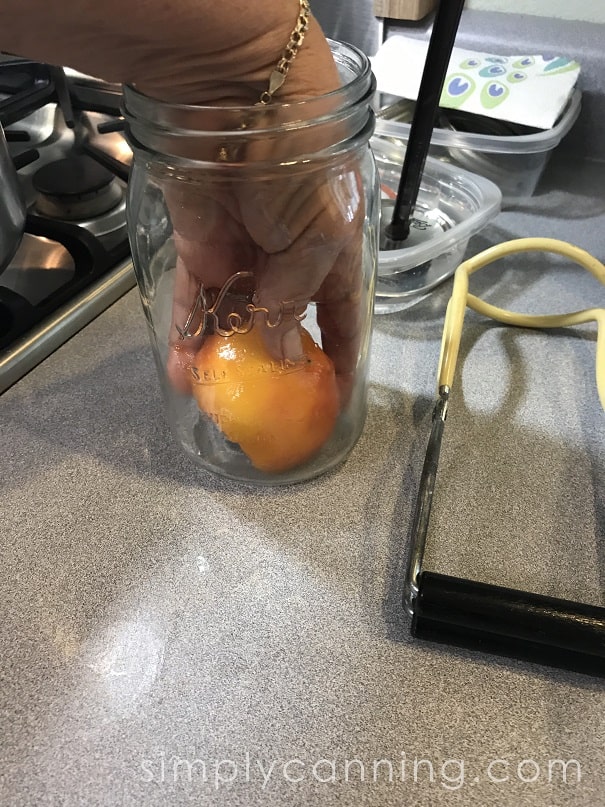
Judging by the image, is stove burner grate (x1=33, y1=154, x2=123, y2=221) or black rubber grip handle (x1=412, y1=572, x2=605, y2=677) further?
stove burner grate (x1=33, y1=154, x2=123, y2=221)

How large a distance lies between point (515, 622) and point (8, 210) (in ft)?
1.56

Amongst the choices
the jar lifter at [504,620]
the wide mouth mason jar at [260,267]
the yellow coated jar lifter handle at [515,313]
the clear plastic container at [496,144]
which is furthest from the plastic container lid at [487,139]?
the jar lifter at [504,620]

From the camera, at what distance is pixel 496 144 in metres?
0.64

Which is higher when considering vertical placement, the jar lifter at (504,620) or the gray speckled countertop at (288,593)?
the jar lifter at (504,620)

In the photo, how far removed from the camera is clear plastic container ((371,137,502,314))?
0.53 m

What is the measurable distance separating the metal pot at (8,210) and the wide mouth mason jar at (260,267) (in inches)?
6.1

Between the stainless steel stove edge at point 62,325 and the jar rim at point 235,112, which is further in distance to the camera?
the stainless steel stove edge at point 62,325

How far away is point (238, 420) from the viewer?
383mm

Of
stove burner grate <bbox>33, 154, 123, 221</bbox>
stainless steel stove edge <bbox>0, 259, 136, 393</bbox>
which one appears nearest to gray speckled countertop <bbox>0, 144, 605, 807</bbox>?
stainless steel stove edge <bbox>0, 259, 136, 393</bbox>

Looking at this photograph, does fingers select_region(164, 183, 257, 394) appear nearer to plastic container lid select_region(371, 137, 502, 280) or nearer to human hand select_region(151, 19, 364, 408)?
human hand select_region(151, 19, 364, 408)

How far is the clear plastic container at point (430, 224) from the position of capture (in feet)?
→ 1.72

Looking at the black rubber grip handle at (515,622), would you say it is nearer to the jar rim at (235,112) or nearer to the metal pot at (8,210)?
the jar rim at (235,112)

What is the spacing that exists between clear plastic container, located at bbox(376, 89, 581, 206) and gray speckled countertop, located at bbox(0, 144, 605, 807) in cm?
23

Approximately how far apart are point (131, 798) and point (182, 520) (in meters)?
0.15
